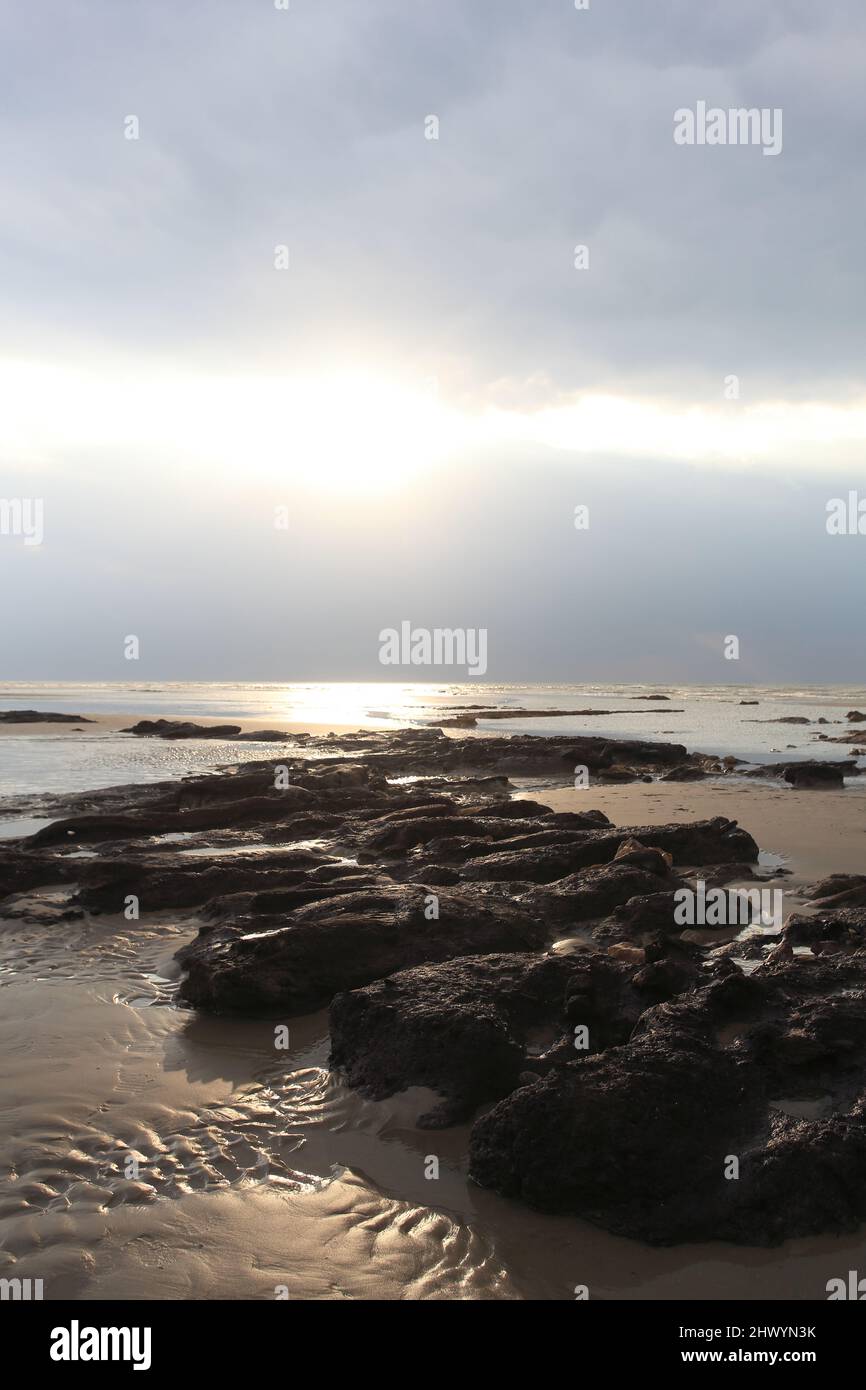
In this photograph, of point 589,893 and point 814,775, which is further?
point 814,775

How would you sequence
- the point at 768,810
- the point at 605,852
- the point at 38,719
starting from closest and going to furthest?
the point at 605,852 → the point at 768,810 → the point at 38,719

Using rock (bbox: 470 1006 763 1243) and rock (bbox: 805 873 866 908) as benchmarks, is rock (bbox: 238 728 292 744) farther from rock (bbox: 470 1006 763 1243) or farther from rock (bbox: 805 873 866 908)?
rock (bbox: 470 1006 763 1243)

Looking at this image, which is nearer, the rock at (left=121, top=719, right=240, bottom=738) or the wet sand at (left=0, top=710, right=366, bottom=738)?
the rock at (left=121, top=719, right=240, bottom=738)

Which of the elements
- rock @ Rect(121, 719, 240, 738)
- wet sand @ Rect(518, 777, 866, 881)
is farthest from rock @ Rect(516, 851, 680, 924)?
rock @ Rect(121, 719, 240, 738)

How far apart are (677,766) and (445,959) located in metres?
20.1

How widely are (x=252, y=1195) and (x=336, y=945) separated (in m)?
3.05

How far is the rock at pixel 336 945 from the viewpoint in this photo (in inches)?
272

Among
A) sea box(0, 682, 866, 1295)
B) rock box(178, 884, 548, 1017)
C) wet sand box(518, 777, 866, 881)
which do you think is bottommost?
sea box(0, 682, 866, 1295)

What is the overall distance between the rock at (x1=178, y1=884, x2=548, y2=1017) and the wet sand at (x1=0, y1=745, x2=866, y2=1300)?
25 centimetres

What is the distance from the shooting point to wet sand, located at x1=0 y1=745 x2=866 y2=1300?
12.5 feet

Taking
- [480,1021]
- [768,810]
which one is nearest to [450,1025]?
[480,1021]

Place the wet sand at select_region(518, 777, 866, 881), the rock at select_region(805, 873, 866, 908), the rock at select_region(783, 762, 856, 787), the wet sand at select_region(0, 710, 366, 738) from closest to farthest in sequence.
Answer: the rock at select_region(805, 873, 866, 908), the wet sand at select_region(518, 777, 866, 881), the rock at select_region(783, 762, 856, 787), the wet sand at select_region(0, 710, 366, 738)

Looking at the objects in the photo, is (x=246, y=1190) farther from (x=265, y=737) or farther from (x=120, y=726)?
(x=120, y=726)

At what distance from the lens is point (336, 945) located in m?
7.45
